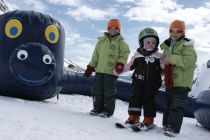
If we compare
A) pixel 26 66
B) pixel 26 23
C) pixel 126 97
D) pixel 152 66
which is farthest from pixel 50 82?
pixel 126 97

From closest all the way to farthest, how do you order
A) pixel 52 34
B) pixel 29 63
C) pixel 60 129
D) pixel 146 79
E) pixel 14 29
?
pixel 60 129, pixel 146 79, pixel 29 63, pixel 14 29, pixel 52 34

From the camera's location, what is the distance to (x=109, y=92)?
4.49 metres

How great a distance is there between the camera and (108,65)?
14.8ft

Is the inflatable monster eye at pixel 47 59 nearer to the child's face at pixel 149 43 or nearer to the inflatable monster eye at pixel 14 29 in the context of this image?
the inflatable monster eye at pixel 14 29

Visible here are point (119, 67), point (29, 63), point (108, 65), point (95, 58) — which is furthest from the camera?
point (29, 63)

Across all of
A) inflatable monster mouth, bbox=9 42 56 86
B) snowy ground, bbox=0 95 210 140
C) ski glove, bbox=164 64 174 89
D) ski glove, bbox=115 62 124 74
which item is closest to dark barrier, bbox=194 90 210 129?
snowy ground, bbox=0 95 210 140

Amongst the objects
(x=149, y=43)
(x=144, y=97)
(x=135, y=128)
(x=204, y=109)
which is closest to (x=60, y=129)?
(x=135, y=128)

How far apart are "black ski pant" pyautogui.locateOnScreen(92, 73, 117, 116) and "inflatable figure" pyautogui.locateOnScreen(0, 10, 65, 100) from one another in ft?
2.86

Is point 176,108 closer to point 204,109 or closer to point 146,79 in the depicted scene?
point 146,79

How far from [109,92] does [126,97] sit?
3618mm

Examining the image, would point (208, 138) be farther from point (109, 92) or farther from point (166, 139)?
point (109, 92)

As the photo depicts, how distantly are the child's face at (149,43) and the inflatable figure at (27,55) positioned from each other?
1.66m

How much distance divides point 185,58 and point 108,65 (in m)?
1.09

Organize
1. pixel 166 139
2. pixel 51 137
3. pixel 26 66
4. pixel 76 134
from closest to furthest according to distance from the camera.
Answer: pixel 51 137
pixel 76 134
pixel 166 139
pixel 26 66
